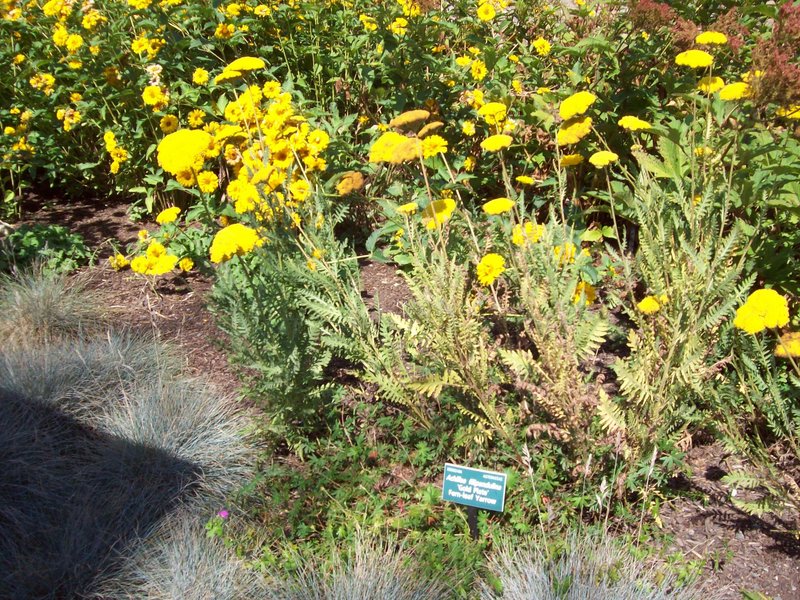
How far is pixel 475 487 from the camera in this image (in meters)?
2.18

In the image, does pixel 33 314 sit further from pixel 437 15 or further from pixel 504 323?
pixel 437 15

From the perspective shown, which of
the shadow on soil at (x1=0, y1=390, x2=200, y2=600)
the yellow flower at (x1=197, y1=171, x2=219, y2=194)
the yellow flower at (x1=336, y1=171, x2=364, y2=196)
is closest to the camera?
the shadow on soil at (x1=0, y1=390, x2=200, y2=600)

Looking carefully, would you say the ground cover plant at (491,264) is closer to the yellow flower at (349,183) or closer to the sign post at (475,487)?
the yellow flower at (349,183)

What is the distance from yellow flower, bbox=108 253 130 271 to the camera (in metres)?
4.18

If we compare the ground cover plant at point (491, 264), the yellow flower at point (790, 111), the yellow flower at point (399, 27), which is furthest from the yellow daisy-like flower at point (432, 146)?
the yellow flower at point (399, 27)

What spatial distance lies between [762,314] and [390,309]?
196 centimetres

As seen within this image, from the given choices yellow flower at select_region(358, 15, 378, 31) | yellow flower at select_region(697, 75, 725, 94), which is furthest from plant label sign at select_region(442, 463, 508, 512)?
yellow flower at select_region(358, 15, 378, 31)

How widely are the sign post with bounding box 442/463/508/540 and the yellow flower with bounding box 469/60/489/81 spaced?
99.3 inches

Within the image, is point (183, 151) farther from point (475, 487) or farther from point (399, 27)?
point (399, 27)

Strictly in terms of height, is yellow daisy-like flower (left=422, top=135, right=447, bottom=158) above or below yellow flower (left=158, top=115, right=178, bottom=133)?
above

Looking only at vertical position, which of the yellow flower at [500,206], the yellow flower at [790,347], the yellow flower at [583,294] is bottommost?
the yellow flower at [583,294]

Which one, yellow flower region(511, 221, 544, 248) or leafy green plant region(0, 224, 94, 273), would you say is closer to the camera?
yellow flower region(511, 221, 544, 248)

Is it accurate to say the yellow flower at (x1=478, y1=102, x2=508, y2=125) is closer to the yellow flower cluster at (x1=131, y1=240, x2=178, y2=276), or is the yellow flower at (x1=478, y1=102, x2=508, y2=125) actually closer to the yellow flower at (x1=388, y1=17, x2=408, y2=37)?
the yellow flower at (x1=388, y1=17, x2=408, y2=37)

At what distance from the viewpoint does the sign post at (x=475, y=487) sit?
2152mm
